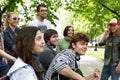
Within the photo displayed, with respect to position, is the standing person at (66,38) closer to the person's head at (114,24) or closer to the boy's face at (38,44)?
the person's head at (114,24)

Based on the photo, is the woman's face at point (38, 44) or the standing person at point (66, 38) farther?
the standing person at point (66, 38)

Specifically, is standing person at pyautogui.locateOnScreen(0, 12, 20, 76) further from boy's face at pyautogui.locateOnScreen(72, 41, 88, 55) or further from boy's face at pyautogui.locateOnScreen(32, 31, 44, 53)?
boy's face at pyautogui.locateOnScreen(32, 31, 44, 53)

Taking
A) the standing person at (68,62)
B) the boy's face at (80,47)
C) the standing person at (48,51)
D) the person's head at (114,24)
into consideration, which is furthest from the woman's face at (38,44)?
the person's head at (114,24)

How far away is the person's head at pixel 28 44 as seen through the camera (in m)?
3.21

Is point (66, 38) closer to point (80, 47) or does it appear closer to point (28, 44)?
point (80, 47)

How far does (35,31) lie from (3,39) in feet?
9.02

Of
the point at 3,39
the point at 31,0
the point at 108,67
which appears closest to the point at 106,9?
the point at 31,0

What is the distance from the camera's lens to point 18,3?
21359 millimetres

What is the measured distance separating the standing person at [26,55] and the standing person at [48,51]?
6.79 feet

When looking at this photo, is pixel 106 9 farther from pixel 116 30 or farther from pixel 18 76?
pixel 18 76

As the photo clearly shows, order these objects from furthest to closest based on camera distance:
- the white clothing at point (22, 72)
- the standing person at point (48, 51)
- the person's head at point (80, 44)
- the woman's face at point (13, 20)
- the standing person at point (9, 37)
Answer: the woman's face at point (13, 20)
the standing person at point (9, 37)
the standing person at point (48, 51)
the person's head at point (80, 44)
the white clothing at point (22, 72)

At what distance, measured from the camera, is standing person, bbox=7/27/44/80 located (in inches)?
121

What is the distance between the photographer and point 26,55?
10.5 feet

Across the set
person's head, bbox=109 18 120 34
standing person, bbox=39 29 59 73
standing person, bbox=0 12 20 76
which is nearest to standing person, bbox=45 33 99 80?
standing person, bbox=39 29 59 73
